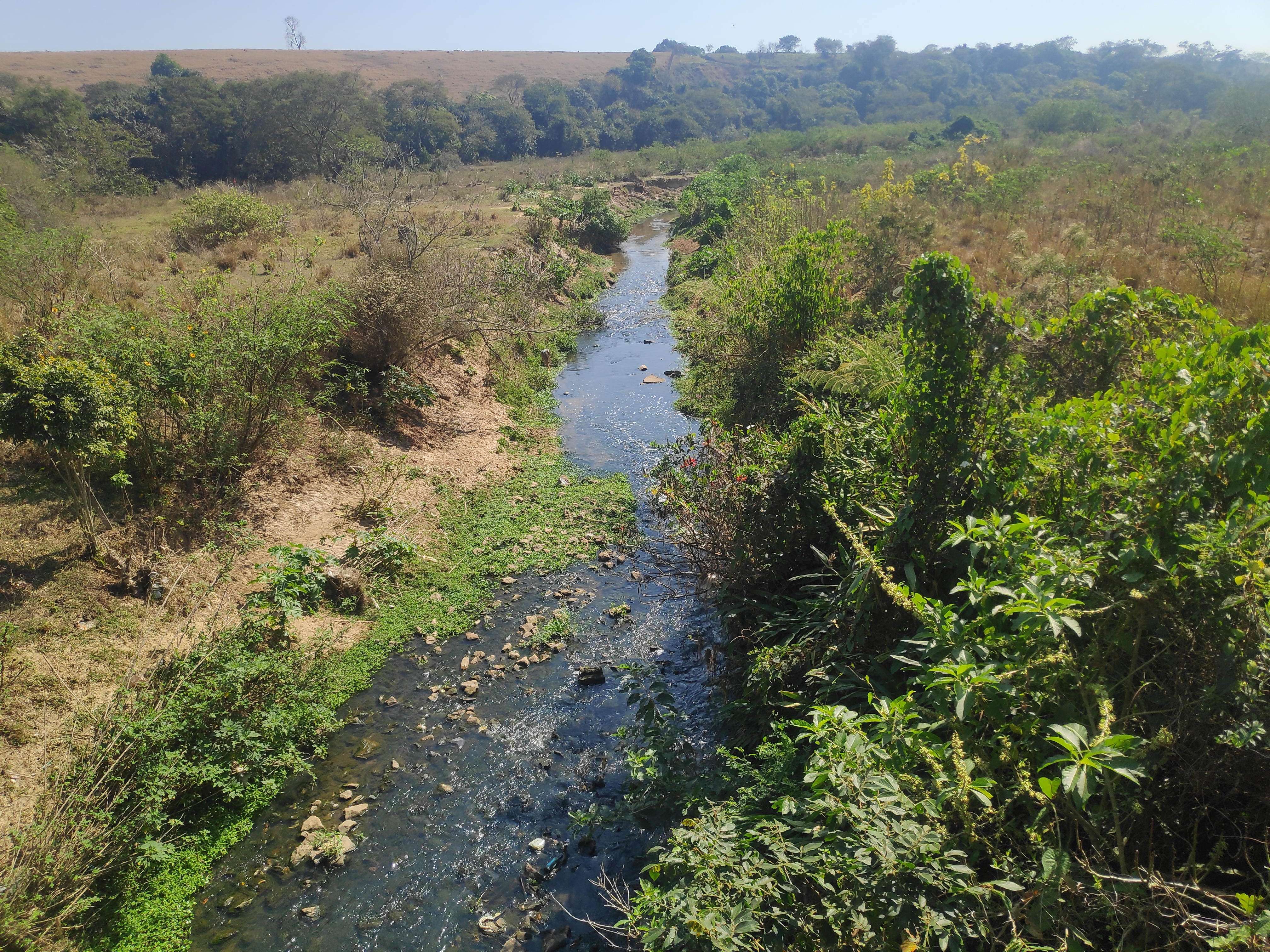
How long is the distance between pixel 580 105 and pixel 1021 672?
84170 millimetres

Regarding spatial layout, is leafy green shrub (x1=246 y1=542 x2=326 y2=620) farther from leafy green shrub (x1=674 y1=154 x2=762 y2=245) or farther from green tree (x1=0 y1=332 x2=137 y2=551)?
leafy green shrub (x1=674 y1=154 x2=762 y2=245)

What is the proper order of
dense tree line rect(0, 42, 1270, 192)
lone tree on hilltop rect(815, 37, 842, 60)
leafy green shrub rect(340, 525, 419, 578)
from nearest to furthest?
leafy green shrub rect(340, 525, 419, 578) → dense tree line rect(0, 42, 1270, 192) → lone tree on hilltop rect(815, 37, 842, 60)

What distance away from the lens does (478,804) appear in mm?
5113

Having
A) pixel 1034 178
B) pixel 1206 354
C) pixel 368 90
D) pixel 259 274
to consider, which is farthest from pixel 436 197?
pixel 368 90

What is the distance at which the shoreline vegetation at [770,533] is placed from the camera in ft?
7.68

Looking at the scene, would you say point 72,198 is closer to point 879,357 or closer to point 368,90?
point 879,357

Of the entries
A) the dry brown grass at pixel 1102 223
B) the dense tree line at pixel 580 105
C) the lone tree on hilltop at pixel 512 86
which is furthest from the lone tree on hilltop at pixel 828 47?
the dry brown grass at pixel 1102 223

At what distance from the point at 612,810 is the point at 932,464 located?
3228 millimetres

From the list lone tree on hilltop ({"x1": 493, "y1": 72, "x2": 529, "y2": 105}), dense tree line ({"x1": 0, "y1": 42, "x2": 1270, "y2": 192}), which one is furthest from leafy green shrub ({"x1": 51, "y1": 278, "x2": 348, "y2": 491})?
lone tree on hilltop ({"x1": 493, "y1": 72, "x2": 529, "y2": 105})

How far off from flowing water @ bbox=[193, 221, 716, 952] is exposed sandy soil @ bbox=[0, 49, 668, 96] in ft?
220

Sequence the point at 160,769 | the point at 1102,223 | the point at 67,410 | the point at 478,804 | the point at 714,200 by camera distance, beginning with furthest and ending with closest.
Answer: the point at 714,200, the point at 1102,223, the point at 67,410, the point at 478,804, the point at 160,769

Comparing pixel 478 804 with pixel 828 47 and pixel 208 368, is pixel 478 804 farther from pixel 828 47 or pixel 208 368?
pixel 828 47

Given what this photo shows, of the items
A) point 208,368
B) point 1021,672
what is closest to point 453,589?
point 208,368

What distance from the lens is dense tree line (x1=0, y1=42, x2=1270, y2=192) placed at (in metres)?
31.7
